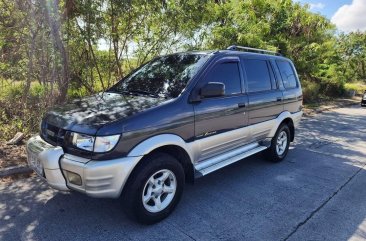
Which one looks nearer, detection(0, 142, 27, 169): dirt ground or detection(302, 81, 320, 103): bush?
detection(0, 142, 27, 169): dirt ground

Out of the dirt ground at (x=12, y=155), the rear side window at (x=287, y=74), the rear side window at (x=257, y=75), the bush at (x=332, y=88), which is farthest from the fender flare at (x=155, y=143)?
the bush at (x=332, y=88)

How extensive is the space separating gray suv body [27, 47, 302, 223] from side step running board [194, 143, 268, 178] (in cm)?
1

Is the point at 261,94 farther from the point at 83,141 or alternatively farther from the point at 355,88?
the point at 355,88

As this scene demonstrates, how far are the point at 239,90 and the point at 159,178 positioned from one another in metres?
1.93

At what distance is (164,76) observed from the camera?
4.34 metres

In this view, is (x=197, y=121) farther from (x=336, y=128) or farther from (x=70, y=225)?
(x=336, y=128)

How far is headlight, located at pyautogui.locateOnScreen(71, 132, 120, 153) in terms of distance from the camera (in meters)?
3.05

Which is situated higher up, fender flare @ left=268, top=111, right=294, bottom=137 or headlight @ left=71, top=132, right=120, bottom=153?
headlight @ left=71, top=132, right=120, bottom=153

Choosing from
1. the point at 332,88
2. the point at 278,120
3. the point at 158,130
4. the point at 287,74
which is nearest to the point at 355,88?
the point at 332,88

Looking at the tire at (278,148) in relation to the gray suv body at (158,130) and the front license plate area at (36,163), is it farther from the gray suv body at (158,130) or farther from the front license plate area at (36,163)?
the front license plate area at (36,163)

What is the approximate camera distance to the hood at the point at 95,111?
320cm

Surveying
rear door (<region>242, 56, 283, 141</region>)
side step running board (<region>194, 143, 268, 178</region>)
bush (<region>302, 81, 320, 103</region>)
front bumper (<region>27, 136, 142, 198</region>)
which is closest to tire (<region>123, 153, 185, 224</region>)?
front bumper (<region>27, 136, 142, 198</region>)

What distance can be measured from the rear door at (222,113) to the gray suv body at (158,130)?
0.01 metres

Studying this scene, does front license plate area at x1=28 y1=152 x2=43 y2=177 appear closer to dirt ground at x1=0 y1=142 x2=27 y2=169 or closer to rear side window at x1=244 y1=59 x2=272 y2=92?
dirt ground at x1=0 y1=142 x2=27 y2=169
